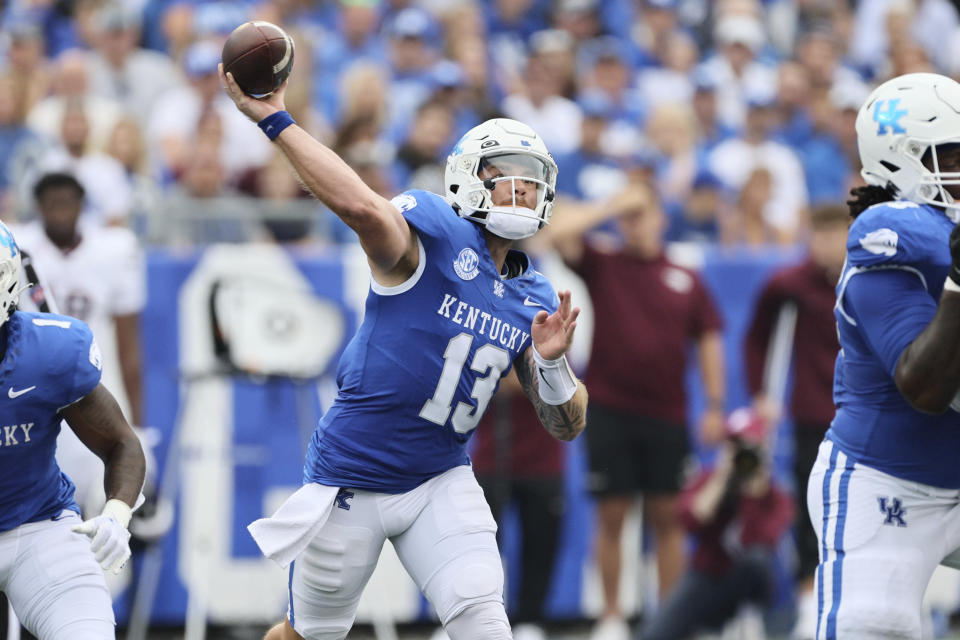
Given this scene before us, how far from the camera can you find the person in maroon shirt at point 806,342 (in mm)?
7590

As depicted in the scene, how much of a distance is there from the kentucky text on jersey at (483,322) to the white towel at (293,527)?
2.10ft

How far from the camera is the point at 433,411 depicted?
15.0 feet

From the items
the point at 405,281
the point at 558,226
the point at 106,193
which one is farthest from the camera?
the point at 106,193

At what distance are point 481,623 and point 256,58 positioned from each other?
1.72 m

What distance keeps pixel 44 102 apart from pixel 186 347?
7.55 ft

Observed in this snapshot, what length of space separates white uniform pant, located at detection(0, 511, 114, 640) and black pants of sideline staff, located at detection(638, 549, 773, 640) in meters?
3.44

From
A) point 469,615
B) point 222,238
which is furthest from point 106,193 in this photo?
point 469,615

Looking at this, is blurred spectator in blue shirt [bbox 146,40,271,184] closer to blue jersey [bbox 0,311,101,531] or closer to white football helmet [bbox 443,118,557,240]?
white football helmet [bbox 443,118,557,240]

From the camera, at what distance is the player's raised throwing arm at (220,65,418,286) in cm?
410

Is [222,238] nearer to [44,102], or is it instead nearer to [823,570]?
[44,102]

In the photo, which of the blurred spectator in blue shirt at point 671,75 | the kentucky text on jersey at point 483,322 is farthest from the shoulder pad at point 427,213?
the blurred spectator in blue shirt at point 671,75

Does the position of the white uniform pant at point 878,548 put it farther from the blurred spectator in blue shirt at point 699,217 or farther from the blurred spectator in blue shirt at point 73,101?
the blurred spectator in blue shirt at point 73,101

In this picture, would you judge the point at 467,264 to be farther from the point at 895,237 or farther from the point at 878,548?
the point at 878,548

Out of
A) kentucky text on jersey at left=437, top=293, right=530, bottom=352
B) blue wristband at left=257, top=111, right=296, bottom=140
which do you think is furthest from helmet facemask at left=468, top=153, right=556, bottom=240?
blue wristband at left=257, top=111, right=296, bottom=140
